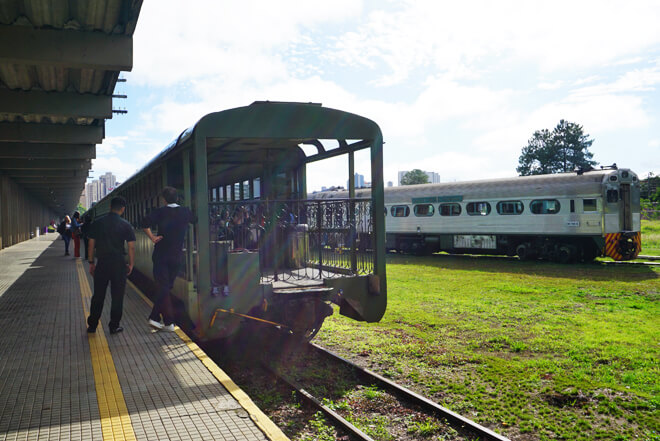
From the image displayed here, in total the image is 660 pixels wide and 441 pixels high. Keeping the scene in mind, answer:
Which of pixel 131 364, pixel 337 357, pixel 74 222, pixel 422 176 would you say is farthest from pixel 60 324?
pixel 422 176

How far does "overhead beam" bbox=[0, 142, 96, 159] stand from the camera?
20078mm

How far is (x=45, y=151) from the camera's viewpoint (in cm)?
2106

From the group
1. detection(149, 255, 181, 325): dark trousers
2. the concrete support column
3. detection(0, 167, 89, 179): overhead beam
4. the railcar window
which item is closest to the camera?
detection(149, 255, 181, 325): dark trousers

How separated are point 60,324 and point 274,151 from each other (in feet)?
13.0

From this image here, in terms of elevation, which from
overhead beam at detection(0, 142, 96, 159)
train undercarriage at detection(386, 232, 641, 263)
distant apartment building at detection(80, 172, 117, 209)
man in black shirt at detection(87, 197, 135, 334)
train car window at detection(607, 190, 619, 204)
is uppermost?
distant apartment building at detection(80, 172, 117, 209)

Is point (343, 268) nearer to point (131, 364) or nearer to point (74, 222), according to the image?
point (131, 364)

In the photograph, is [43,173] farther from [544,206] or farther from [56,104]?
[544,206]

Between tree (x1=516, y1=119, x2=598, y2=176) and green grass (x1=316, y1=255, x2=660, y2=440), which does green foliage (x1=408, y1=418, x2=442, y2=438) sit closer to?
green grass (x1=316, y1=255, x2=660, y2=440)

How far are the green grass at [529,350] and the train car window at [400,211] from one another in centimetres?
932

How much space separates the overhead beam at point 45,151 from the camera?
20.1 meters

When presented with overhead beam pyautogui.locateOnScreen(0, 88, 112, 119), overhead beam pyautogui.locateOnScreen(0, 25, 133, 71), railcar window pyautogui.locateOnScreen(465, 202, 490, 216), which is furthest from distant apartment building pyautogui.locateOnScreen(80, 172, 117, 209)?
overhead beam pyautogui.locateOnScreen(0, 25, 133, 71)

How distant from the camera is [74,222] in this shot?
20.4m

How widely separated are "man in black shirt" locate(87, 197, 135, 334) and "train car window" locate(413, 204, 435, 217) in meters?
16.5

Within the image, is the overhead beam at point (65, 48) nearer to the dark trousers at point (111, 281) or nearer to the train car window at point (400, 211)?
the dark trousers at point (111, 281)
